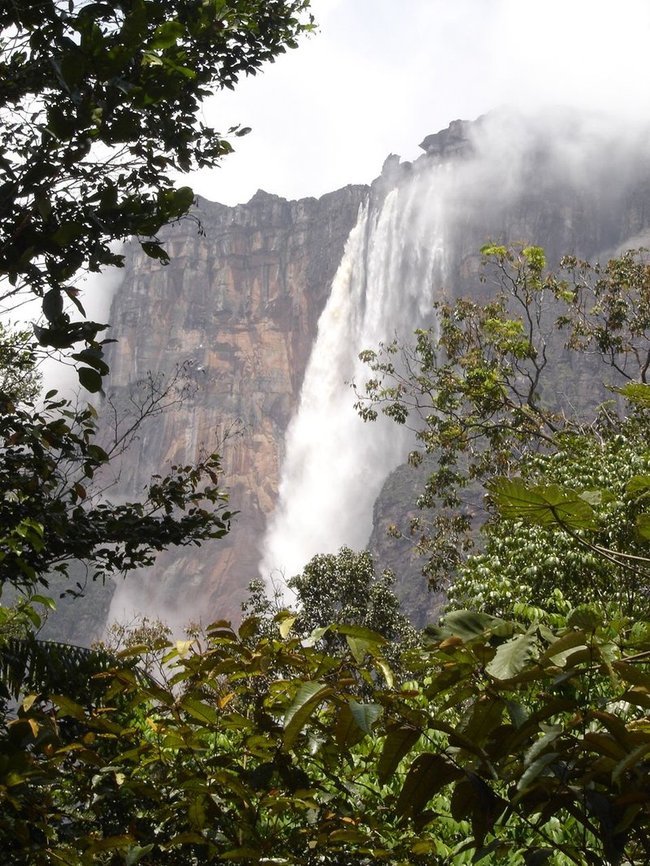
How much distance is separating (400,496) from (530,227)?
88.9 ft

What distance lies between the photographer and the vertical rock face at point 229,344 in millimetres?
64125

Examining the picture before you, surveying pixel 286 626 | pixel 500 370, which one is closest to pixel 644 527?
pixel 286 626

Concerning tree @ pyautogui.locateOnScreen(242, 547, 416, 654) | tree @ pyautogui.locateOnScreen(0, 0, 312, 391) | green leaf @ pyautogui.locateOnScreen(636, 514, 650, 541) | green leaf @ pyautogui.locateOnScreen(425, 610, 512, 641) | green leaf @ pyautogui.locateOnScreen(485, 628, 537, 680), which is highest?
tree @ pyautogui.locateOnScreen(242, 547, 416, 654)

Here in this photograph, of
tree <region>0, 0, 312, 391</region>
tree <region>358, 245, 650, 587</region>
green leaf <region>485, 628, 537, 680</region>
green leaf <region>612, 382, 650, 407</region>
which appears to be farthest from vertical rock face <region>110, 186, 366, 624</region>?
green leaf <region>485, 628, 537, 680</region>

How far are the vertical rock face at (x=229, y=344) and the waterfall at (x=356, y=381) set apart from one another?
15.5ft

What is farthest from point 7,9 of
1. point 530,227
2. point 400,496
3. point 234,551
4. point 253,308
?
point 253,308

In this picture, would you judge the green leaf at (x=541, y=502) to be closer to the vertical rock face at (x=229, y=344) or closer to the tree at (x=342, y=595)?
the tree at (x=342, y=595)

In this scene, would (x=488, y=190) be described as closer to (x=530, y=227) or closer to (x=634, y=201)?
(x=530, y=227)

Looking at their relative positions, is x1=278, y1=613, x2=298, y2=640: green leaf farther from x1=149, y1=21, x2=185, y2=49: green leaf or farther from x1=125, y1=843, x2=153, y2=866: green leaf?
x1=149, y1=21, x2=185, y2=49: green leaf

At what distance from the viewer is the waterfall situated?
5659 centimetres

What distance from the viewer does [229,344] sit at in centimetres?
7494

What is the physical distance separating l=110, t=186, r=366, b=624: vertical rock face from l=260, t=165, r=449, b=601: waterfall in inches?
186

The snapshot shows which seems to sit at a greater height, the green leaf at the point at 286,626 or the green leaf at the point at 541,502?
the green leaf at the point at 541,502

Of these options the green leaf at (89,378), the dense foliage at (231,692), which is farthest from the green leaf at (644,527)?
the green leaf at (89,378)
